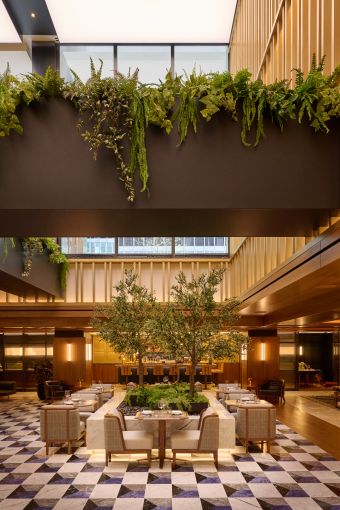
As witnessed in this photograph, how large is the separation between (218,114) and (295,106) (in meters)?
0.55

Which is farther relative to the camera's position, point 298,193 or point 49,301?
point 49,301

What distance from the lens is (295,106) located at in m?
3.51

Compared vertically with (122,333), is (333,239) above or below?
above

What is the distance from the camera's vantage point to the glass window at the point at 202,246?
15.4 m

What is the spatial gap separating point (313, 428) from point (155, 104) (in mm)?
10421

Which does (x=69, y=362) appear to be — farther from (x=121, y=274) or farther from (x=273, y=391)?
(x=273, y=391)

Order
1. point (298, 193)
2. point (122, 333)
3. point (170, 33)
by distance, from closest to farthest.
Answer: point (298, 193) < point (122, 333) < point (170, 33)

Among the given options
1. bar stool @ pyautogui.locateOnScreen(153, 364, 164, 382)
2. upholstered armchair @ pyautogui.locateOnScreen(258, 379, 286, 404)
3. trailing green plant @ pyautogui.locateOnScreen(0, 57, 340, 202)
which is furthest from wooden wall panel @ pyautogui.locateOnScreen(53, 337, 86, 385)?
trailing green plant @ pyautogui.locateOnScreen(0, 57, 340, 202)

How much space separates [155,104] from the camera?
3459mm

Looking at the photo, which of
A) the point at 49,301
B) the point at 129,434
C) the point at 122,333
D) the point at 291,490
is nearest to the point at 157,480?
the point at 129,434

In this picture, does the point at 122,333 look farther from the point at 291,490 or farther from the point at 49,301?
the point at 291,490

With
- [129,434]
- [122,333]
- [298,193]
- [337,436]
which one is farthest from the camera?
[122,333]

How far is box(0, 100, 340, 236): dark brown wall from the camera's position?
3.48m

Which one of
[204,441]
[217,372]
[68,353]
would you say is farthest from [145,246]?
[204,441]
